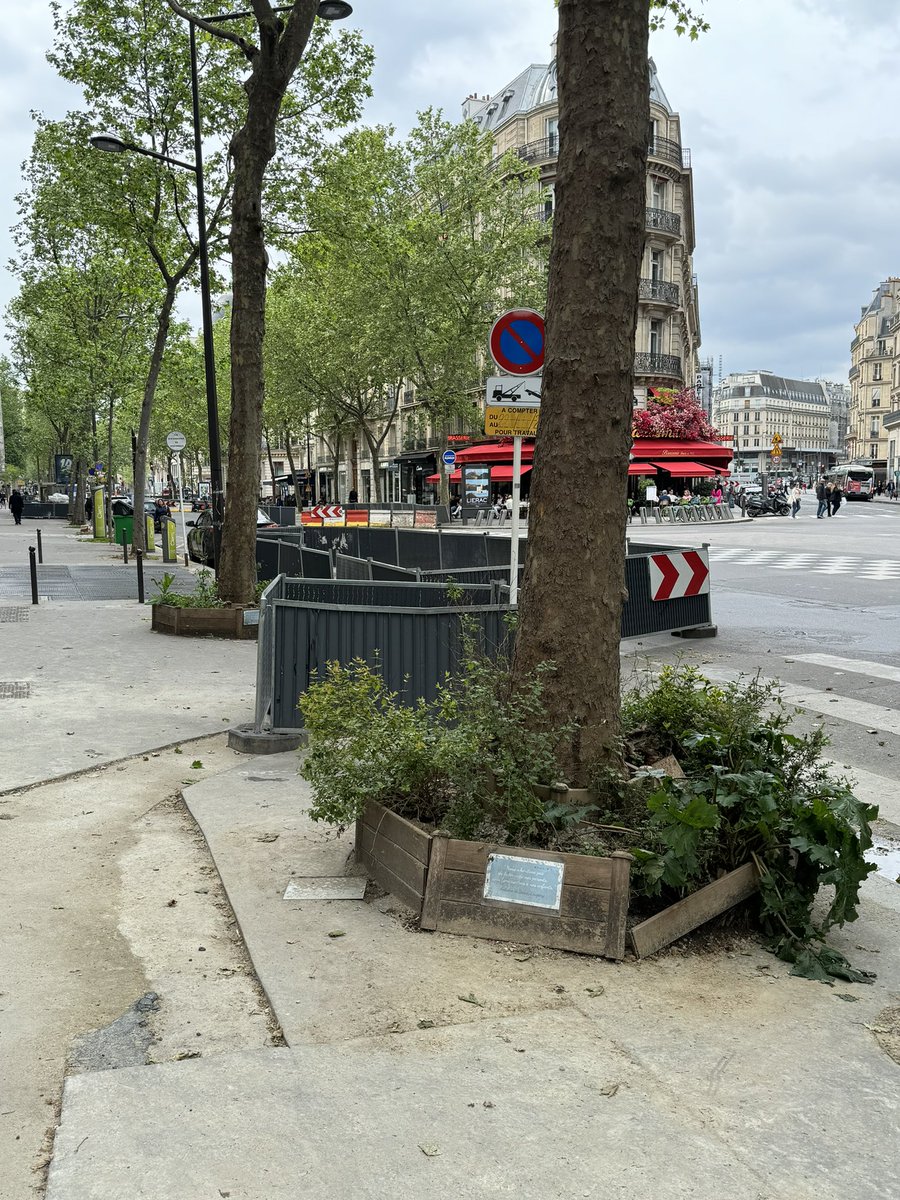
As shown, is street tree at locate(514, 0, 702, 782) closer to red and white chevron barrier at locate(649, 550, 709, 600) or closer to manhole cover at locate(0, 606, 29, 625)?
red and white chevron barrier at locate(649, 550, 709, 600)

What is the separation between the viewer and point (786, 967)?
157 inches

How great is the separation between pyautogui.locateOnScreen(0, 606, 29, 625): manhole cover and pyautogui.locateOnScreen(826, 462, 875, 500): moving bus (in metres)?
78.9

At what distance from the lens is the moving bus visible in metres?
89.1

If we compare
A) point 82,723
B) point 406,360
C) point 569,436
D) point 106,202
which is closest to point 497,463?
point 406,360

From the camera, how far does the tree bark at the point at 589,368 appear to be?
4.49 metres

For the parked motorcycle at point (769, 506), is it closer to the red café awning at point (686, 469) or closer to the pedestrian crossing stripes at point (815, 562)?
the red café awning at point (686, 469)

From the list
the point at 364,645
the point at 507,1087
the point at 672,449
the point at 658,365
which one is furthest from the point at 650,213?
the point at 507,1087

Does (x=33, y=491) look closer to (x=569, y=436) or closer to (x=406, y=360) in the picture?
(x=406, y=360)

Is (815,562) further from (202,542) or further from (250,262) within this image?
(250,262)

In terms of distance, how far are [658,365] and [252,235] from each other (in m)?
50.2

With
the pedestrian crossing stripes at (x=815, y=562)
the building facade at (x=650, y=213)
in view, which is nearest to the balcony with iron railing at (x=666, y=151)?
the building facade at (x=650, y=213)

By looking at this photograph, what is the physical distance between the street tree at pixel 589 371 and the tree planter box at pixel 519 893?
2.29 ft

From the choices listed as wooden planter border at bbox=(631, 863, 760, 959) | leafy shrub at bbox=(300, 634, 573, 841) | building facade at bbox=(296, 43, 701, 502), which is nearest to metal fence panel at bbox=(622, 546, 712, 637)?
leafy shrub at bbox=(300, 634, 573, 841)

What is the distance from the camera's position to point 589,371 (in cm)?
453
